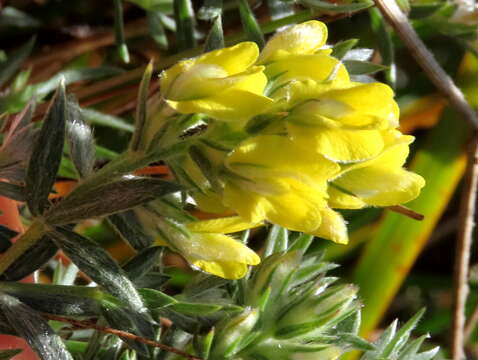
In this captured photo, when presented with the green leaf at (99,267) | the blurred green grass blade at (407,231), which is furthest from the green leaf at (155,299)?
the blurred green grass blade at (407,231)

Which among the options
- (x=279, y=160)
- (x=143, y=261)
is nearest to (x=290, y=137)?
(x=279, y=160)

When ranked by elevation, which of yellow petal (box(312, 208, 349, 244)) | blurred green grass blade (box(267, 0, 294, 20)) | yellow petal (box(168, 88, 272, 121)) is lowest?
yellow petal (box(312, 208, 349, 244))

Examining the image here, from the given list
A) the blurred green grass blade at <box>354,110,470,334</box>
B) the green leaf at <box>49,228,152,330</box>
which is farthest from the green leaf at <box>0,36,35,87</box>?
the blurred green grass blade at <box>354,110,470,334</box>

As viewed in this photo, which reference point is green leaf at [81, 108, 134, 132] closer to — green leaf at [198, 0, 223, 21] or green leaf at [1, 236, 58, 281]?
green leaf at [198, 0, 223, 21]

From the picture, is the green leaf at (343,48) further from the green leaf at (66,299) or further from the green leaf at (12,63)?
the green leaf at (12,63)

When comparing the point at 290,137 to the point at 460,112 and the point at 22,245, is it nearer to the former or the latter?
the point at 22,245

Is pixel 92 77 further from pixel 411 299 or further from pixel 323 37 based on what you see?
pixel 411 299

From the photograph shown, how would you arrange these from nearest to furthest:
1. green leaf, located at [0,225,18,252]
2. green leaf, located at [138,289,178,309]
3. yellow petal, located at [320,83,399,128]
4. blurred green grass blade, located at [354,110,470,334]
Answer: yellow petal, located at [320,83,399,128]
green leaf, located at [138,289,178,309]
green leaf, located at [0,225,18,252]
blurred green grass blade, located at [354,110,470,334]
